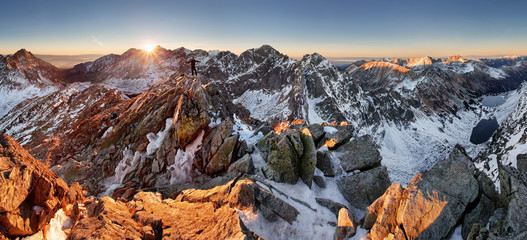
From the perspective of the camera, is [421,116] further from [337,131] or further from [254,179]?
[254,179]

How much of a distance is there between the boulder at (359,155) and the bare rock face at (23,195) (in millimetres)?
22339

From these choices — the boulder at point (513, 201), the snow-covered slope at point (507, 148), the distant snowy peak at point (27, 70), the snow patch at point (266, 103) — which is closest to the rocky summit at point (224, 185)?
the boulder at point (513, 201)

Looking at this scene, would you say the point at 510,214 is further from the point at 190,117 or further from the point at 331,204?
the point at 190,117

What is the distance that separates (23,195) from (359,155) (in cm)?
2503

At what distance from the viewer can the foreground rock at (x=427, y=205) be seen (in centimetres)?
1119

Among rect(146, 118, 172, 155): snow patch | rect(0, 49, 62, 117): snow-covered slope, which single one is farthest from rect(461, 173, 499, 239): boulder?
rect(0, 49, 62, 117): snow-covered slope

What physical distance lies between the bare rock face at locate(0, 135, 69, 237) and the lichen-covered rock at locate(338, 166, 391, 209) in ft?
68.4

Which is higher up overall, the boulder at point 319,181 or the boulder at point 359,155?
the boulder at point 359,155

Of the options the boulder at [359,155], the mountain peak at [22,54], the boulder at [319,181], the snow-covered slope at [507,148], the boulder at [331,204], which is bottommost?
the snow-covered slope at [507,148]

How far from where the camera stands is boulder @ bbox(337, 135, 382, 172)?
21.9 metres

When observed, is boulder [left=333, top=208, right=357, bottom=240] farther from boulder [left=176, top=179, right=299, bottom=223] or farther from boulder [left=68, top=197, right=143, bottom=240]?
boulder [left=68, top=197, right=143, bottom=240]

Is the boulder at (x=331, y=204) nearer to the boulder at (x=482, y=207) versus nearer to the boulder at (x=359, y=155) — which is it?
the boulder at (x=359, y=155)

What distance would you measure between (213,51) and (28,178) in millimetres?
196086

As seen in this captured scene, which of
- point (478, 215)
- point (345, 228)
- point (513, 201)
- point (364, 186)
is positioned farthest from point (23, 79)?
point (513, 201)
